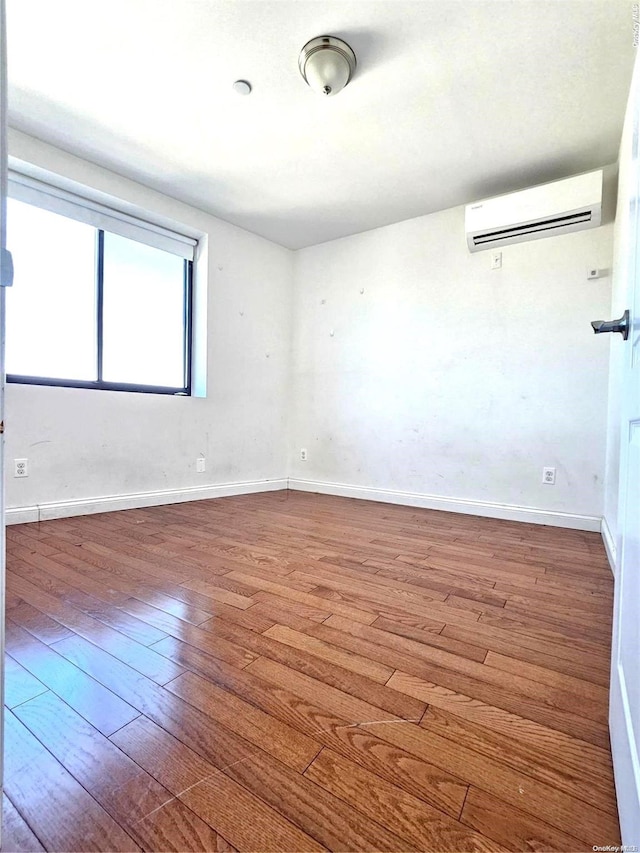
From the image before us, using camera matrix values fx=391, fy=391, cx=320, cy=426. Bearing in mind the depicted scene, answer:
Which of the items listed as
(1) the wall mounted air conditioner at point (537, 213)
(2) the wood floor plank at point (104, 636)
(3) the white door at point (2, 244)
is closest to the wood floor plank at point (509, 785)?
(2) the wood floor plank at point (104, 636)

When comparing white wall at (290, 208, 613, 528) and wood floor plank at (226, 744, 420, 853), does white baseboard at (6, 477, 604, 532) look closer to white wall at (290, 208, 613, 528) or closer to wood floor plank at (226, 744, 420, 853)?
white wall at (290, 208, 613, 528)

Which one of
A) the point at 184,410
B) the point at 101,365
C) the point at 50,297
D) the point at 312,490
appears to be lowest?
the point at 312,490

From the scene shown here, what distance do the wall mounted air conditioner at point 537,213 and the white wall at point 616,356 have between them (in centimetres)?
16

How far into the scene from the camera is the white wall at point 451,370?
2.67m

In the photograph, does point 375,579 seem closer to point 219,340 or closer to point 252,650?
point 252,650

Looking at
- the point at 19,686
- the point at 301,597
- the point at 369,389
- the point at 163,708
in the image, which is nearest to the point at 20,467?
the point at 19,686

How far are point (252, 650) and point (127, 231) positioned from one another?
3.03m

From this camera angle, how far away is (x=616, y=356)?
2.27 m

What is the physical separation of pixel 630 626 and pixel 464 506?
253cm

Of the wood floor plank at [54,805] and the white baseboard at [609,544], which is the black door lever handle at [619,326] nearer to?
the wood floor plank at [54,805]

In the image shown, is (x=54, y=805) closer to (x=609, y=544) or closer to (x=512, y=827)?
(x=512, y=827)

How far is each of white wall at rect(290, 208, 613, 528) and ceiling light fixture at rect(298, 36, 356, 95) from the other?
162cm

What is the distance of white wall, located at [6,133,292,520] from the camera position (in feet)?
8.23

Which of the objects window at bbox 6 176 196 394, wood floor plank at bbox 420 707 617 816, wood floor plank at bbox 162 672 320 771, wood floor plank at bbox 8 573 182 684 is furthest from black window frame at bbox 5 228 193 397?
wood floor plank at bbox 420 707 617 816
